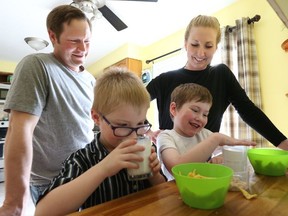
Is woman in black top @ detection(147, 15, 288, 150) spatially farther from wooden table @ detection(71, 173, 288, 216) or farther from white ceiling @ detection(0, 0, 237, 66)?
white ceiling @ detection(0, 0, 237, 66)

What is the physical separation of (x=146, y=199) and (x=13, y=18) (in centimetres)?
352

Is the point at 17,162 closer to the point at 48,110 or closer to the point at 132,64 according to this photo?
the point at 48,110

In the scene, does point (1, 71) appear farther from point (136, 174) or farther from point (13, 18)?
point (136, 174)

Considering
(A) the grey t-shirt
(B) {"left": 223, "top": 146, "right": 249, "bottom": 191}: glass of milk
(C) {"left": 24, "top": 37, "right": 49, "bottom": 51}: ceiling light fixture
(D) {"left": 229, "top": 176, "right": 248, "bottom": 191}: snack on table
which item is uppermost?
(C) {"left": 24, "top": 37, "right": 49, "bottom": 51}: ceiling light fixture

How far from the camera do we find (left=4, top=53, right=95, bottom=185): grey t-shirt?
910mm

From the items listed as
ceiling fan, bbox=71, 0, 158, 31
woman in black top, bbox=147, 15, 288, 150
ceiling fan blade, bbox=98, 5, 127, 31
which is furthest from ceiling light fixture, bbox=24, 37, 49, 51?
woman in black top, bbox=147, 15, 288, 150

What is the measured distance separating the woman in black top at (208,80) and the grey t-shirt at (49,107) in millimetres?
484

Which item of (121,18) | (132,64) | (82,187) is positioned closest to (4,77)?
(132,64)

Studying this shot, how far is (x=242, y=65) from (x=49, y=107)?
2262 millimetres

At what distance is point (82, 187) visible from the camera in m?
0.56

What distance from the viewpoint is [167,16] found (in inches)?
124

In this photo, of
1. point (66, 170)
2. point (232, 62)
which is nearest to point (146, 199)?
point (66, 170)

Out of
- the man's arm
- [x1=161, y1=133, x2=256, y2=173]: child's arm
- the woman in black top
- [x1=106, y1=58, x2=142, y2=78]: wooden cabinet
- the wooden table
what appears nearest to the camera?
the wooden table

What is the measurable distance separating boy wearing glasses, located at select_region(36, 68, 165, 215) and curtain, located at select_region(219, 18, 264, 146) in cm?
199
